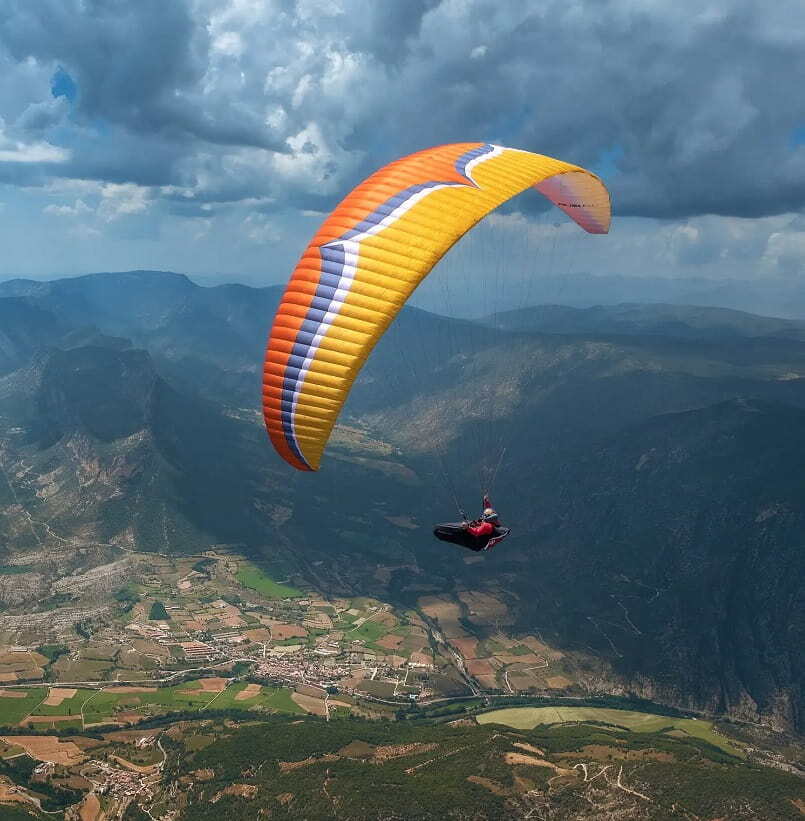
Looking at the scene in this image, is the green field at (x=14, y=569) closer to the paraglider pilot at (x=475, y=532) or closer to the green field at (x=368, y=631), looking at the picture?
the green field at (x=368, y=631)

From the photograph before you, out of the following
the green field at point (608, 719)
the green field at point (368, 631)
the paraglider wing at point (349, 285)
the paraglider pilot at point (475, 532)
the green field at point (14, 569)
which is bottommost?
the green field at point (608, 719)

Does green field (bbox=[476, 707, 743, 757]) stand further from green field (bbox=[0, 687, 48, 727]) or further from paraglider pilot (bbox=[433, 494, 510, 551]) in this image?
paraglider pilot (bbox=[433, 494, 510, 551])

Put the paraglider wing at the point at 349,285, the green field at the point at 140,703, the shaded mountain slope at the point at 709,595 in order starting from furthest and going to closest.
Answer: the shaded mountain slope at the point at 709,595 < the green field at the point at 140,703 < the paraglider wing at the point at 349,285

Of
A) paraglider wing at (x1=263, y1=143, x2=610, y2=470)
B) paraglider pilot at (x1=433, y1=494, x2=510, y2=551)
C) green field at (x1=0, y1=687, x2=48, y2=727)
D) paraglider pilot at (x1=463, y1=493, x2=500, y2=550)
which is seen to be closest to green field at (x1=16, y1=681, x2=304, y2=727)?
green field at (x1=0, y1=687, x2=48, y2=727)

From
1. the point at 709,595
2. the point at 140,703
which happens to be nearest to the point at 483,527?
the point at 140,703

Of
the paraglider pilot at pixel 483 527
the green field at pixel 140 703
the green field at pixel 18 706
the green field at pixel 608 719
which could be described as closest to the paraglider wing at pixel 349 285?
the paraglider pilot at pixel 483 527
